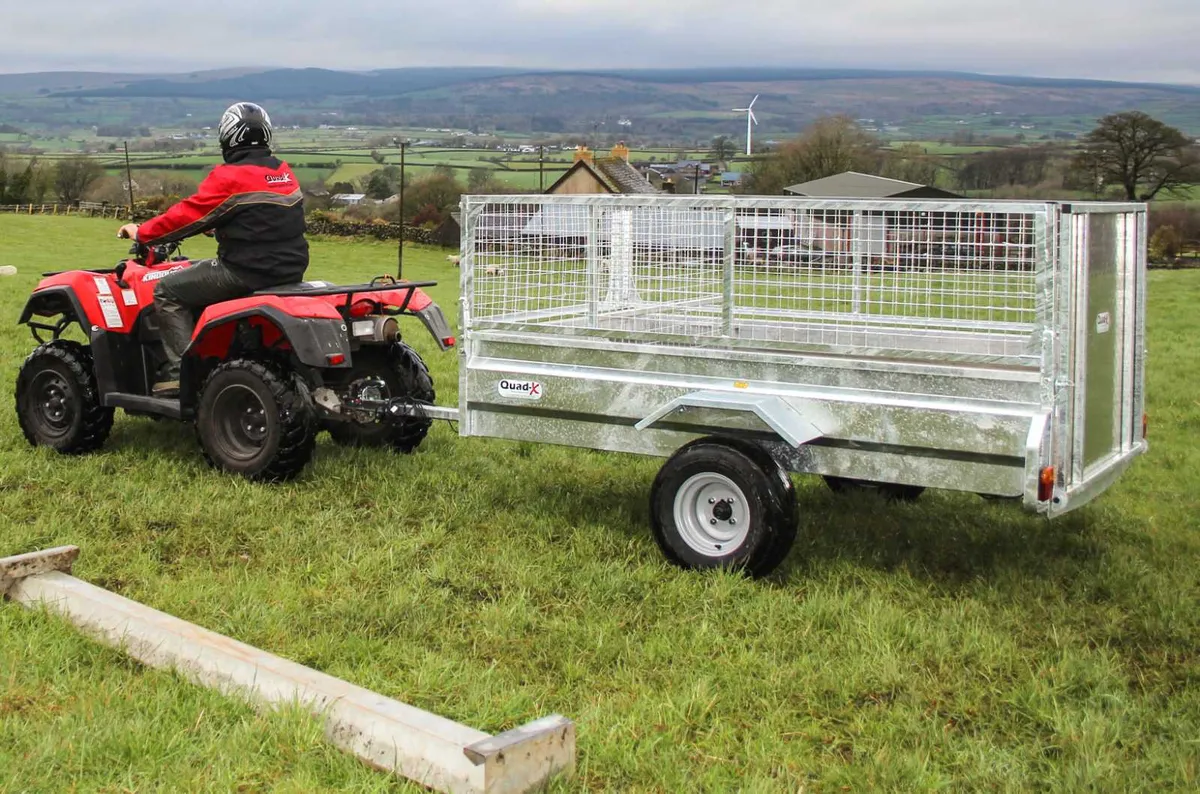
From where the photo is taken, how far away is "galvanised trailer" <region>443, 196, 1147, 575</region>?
4992mm

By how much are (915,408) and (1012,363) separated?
0.47 metres

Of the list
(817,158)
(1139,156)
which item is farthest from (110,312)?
(1139,156)

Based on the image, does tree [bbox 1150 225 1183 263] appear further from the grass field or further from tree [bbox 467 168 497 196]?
the grass field

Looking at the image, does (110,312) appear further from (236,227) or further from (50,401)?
(236,227)

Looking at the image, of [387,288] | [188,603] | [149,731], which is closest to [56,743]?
[149,731]

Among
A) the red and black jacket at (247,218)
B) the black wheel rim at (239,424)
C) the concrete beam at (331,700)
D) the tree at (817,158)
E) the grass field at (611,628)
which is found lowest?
the grass field at (611,628)

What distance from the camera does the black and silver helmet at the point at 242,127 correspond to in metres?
6.95

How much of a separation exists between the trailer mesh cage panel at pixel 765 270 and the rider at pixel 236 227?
4.35ft

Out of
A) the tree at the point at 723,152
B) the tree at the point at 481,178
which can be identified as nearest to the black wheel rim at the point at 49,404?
the tree at the point at 481,178

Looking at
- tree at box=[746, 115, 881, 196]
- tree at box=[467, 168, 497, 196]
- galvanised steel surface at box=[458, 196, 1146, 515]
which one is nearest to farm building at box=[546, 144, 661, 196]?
tree at box=[467, 168, 497, 196]

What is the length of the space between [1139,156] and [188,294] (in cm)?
5493

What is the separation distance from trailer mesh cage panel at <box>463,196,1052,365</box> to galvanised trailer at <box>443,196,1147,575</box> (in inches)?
0.5

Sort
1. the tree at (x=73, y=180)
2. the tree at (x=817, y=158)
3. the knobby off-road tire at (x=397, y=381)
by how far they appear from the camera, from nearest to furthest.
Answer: the knobby off-road tire at (x=397, y=381), the tree at (x=817, y=158), the tree at (x=73, y=180)

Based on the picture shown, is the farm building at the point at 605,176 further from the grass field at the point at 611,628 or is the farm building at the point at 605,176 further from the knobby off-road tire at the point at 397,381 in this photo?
the grass field at the point at 611,628
